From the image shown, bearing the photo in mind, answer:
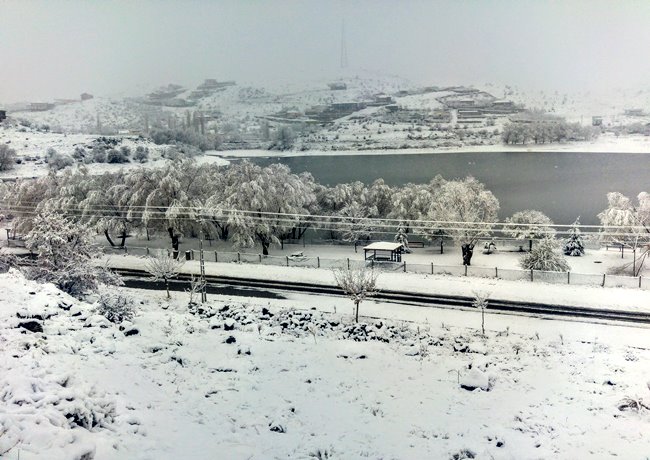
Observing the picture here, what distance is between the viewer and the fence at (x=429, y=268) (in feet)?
29.8

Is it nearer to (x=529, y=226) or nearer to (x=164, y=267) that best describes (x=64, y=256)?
(x=164, y=267)

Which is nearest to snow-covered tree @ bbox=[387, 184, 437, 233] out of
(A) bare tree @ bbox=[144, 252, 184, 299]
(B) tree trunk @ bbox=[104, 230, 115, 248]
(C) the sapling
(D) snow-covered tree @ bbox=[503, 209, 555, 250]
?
(D) snow-covered tree @ bbox=[503, 209, 555, 250]

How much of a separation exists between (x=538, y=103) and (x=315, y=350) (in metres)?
5.22

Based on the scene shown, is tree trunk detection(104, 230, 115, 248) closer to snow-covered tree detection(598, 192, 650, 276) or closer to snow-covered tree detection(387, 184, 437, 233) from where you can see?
snow-covered tree detection(387, 184, 437, 233)

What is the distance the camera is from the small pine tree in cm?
965

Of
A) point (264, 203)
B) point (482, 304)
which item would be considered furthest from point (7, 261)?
point (482, 304)

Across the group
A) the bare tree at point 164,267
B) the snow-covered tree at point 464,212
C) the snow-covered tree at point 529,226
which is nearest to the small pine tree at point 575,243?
the snow-covered tree at point 529,226

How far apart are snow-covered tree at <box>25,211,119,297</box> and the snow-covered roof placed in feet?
16.3

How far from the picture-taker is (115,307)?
6.86 meters

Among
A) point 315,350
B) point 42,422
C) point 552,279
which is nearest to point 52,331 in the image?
point 42,422

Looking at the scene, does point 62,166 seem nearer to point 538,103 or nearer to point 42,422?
point 42,422

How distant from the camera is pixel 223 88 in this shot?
8.95 m

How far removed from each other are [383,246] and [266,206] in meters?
3.02

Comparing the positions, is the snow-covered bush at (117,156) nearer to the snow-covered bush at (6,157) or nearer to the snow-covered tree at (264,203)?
the snow-covered bush at (6,157)
